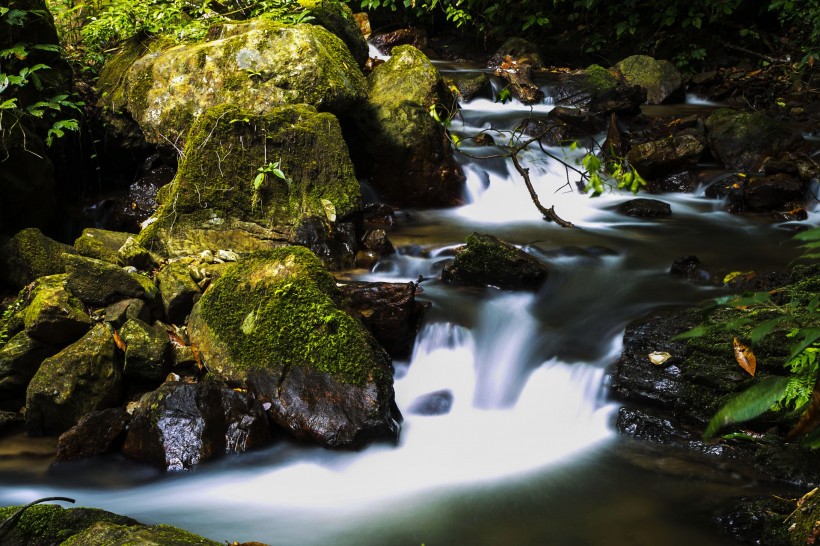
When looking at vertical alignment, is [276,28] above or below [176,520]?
above

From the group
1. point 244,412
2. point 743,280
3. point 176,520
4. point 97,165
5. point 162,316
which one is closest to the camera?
point 176,520

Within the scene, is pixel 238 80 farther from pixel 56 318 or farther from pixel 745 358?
pixel 745 358

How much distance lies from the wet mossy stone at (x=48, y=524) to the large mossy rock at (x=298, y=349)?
1.89 metres

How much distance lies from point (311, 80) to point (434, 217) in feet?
6.83

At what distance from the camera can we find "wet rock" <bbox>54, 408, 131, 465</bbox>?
4.03 m

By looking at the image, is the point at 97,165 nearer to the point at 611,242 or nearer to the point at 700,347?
the point at 611,242

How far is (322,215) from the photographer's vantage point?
6480mm

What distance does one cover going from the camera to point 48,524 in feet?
7.67

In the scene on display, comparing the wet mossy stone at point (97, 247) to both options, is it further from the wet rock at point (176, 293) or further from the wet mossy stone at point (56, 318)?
the wet mossy stone at point (56, 318)

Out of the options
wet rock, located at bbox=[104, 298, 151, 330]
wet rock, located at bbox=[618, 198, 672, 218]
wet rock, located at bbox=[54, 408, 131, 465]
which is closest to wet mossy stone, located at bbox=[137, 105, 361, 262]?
wet rock, located at bbox=[104, 298, 151, 330]

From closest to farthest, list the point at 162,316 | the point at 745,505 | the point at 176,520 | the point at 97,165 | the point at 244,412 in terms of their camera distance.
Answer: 1. the point at 745,505
2. the point at 176,520
3. the point at 244,412
4. the point at 162,316
5. the point at 97,165

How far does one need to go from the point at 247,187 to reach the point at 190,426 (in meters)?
2.87

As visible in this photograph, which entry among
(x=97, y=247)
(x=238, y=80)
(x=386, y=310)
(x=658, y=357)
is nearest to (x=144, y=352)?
(x=97, y=247)

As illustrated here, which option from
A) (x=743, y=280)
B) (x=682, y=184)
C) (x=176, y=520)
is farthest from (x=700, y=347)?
(x=682, y=184)
